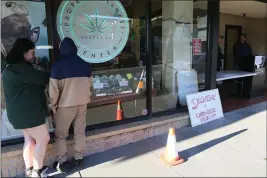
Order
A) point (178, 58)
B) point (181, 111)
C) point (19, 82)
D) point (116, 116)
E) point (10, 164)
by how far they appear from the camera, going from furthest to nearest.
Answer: point (178, 58) → point (181, 111) → point (116, 116) → point (10, 164) → point (19, 82)

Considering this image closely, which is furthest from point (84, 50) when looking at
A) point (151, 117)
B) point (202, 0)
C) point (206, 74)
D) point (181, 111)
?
point (202, 0)

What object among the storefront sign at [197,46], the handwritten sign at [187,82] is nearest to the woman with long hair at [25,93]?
the handwritten sign at [187,82]

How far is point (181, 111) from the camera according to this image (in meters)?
4.38

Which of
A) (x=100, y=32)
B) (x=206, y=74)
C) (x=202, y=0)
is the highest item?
(x=202, y=0)

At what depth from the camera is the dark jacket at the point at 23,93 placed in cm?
240

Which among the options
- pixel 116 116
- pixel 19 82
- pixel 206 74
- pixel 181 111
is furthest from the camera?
pixel 206 74

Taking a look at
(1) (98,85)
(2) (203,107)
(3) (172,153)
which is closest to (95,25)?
(1) (98,85)

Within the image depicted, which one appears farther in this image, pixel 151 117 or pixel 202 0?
pixel 202 0

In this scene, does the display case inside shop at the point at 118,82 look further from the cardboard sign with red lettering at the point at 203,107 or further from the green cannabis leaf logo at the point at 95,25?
the cardboard sign with red lettering at the point at 203,107

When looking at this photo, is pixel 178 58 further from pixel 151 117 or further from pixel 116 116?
pixel 116 116

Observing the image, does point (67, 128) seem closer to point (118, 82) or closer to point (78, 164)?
point (78, 164)

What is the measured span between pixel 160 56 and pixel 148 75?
948mm

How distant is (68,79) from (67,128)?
609 mm

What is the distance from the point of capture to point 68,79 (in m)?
2.67
